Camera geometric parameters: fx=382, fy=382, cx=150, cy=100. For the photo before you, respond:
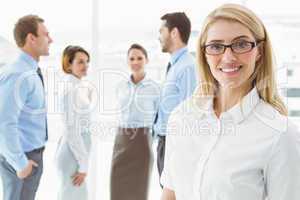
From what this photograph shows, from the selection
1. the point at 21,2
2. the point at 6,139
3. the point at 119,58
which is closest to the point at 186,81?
the point at 119,58

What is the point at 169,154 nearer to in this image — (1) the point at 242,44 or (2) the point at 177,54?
(1) the point at 242,44

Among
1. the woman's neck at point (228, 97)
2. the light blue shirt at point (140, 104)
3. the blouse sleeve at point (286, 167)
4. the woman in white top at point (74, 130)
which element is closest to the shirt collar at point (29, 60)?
the woman in white top at point (74, 130)

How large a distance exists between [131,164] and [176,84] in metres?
0.84

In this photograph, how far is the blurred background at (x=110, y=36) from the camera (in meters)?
3.26

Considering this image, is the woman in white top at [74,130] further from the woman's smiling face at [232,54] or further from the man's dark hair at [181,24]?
the woman's smiling face at [232,54]

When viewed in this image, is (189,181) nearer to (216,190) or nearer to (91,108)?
(216,190)

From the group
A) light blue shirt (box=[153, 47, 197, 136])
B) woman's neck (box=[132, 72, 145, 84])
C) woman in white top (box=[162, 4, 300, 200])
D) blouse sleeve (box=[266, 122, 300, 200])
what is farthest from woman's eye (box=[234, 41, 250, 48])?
woman's neck (box=[132, 72, 145, 84])

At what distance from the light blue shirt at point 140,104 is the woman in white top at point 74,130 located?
306 millimetres

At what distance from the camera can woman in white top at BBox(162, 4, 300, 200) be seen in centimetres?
94

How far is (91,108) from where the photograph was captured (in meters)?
3.24

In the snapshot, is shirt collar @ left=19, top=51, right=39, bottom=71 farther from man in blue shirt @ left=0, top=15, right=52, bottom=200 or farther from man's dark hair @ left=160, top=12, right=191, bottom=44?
man's dark hair @ left=160, top=12, right=191, bottom=44

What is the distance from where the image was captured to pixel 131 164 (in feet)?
10.4

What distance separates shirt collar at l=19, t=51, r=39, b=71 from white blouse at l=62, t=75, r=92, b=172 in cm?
37

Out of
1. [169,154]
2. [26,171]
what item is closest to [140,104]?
[26,171]
